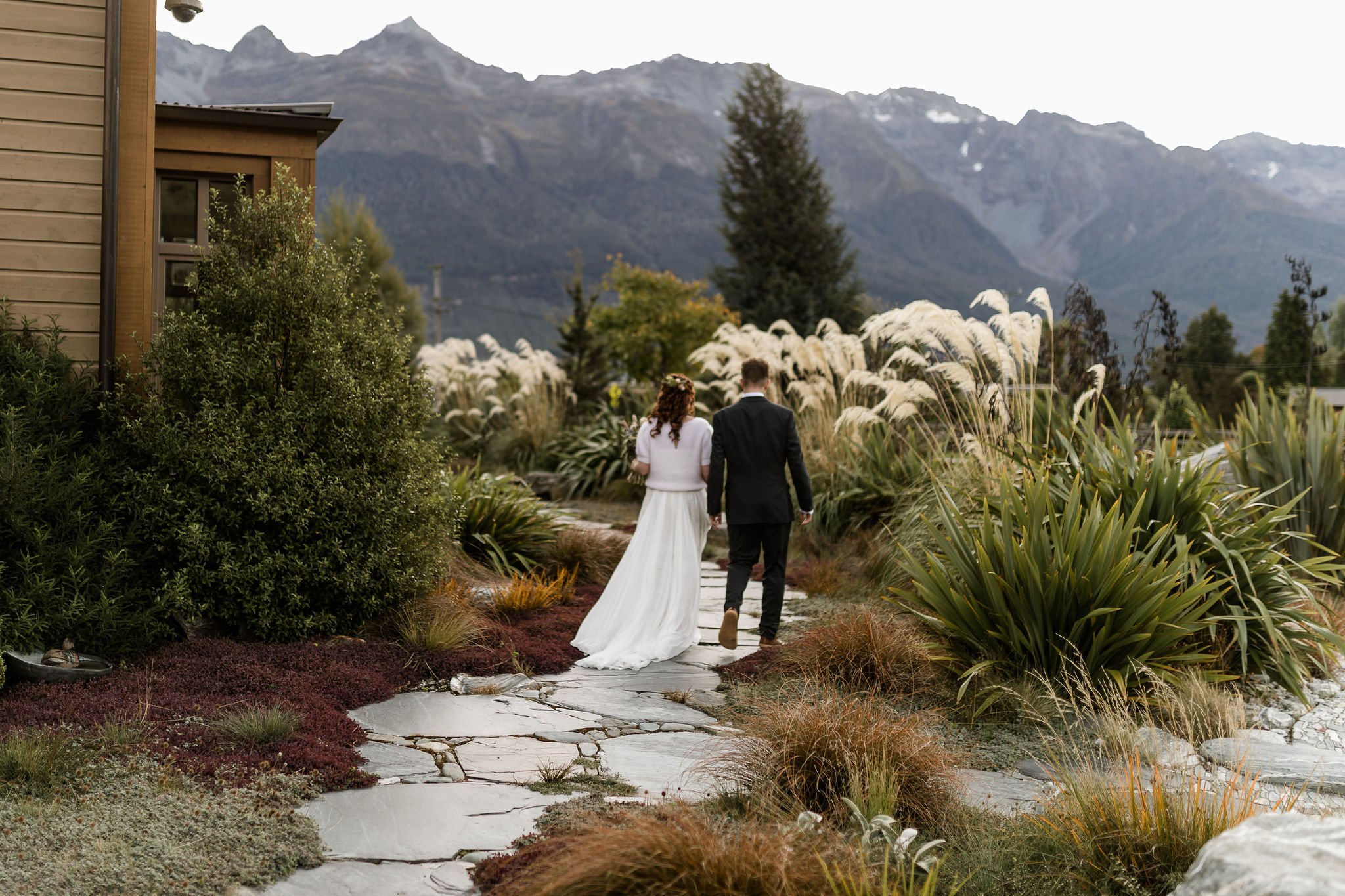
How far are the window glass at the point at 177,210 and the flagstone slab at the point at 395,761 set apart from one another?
426 cm

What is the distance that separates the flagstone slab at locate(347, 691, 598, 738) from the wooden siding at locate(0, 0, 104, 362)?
3.01 m

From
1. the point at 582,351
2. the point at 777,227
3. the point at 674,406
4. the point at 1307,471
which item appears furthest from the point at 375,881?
the point at 777,227

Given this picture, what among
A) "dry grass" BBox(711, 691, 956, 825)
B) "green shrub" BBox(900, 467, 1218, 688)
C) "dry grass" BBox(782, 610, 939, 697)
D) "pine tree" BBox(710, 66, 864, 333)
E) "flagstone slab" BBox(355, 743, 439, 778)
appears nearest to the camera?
"dry grass" BBox(711, 691, 956, 825)

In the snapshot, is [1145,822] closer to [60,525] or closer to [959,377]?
[959,377]

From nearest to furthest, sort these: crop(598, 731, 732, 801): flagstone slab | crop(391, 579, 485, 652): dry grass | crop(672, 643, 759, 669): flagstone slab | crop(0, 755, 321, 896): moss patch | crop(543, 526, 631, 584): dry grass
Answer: crop(0, 755, 321, 896): moss patch → crop(598, 731, 732, 801): flagstone slab → crop(391, 579, 485, 652): dry grass → crop(672, 643, 759, 669): flagstone slab → crop(543, 526, 631, 584): dry grass

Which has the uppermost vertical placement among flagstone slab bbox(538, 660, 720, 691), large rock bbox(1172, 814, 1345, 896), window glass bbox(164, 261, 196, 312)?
window glass bbox(164, 261, 196, 312)

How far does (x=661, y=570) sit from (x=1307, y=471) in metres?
4.77

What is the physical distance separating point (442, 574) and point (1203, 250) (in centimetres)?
21959

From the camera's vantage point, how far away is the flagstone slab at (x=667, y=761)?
3.72 meters

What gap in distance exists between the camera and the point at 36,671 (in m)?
4.55

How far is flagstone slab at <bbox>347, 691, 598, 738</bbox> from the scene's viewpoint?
14.8ft

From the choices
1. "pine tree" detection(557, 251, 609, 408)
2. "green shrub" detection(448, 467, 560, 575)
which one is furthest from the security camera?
"pine tree" detection(557, 251, 609, 408)

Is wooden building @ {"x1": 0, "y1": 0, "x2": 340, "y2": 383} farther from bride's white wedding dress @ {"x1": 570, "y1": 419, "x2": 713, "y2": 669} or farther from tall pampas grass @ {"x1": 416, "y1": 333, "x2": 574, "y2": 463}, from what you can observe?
tall pampas grass @ {"x1": 416, "y1": 333, "x2": 574, "y2": 463}

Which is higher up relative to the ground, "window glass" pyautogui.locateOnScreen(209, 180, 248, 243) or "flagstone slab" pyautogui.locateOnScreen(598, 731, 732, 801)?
"window glass" pyautogui.locateOnScreen(209, 180, 248, 243)
